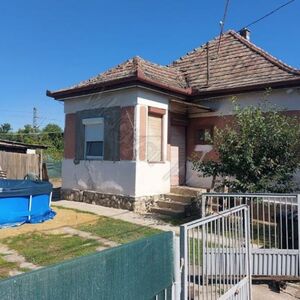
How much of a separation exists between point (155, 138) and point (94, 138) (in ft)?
8.02

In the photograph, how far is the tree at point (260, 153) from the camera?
33.8ft

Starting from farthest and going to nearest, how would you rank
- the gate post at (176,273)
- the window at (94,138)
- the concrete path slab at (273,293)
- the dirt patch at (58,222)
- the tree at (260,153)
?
the window at (94,138) < the tree at (260,153) < the dirt patch at (58,222) < the concrete path slab at (273,293) < the gate post at (176,273)

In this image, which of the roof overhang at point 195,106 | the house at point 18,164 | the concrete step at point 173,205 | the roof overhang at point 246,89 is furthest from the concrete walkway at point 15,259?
the house at point 18,164

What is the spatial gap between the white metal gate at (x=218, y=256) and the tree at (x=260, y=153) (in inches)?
199

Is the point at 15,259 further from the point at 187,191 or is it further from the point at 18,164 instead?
the point at 18,164

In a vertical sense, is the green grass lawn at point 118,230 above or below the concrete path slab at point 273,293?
above

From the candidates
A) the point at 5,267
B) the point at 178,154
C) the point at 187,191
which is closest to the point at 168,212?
the point at 187,191

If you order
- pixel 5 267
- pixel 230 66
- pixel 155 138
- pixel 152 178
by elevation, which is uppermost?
pixel 230 66

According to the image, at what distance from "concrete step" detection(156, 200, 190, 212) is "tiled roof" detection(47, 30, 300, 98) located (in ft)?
13.0

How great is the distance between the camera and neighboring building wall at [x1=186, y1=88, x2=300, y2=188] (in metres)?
12.9

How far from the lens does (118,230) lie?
9.75 meters

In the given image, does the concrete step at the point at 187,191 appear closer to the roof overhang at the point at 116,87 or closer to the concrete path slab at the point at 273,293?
the roof overhang at the point at 116,87

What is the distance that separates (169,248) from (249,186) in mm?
7087

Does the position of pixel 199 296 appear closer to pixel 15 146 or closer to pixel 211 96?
pixel 211 96
